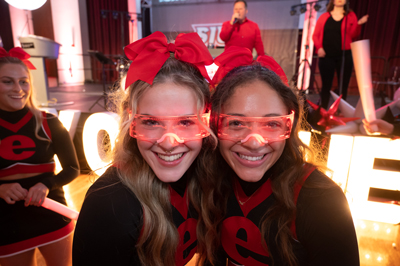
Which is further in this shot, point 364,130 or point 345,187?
point 364,130

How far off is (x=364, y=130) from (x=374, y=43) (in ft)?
23.1

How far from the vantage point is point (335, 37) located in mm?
3617

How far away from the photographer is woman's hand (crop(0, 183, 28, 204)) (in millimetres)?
1480

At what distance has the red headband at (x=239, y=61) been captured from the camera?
1252 millimetres

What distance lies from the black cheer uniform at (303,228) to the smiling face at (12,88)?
1515mm

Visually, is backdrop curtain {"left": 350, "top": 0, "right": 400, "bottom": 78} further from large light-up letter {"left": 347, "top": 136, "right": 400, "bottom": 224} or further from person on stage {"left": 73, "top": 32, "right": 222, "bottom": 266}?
person on stage {"left": 73, "top": 32, "right": 222, "bottom": 266}

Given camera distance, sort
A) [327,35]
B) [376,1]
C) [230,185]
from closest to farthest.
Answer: [230,185]
[327,35]
[376,1]

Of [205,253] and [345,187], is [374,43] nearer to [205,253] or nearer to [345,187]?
[345,187]

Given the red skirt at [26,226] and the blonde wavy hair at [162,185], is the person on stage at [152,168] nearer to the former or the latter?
the blonde wavy hair at [162,185]

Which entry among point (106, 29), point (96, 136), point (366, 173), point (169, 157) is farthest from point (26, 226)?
point (106, 29)

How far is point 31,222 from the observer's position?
1.56 meters

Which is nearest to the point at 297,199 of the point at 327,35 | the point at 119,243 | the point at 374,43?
the point at 119,243

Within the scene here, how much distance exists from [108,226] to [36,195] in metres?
0.84

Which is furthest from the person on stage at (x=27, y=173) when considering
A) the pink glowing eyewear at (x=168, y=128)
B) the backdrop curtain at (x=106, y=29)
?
the backdrop curtain at (x=106, y=29)
